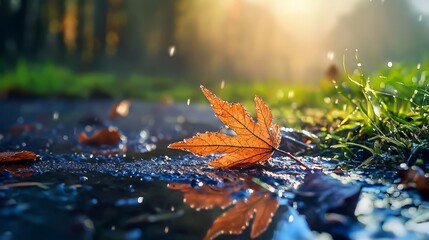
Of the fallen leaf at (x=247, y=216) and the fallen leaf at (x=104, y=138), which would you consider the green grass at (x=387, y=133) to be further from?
the fallen leaf at (x=104, y=138)

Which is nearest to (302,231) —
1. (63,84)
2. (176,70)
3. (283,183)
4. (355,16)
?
(283,183)

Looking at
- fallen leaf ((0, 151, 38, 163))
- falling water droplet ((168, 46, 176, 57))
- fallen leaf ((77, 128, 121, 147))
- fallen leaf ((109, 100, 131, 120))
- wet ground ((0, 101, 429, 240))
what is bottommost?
fallen leaf ((109, 100, 131, 120))

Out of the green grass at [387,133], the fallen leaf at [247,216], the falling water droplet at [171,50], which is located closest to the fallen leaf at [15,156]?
the fallen leaf at [247,216]

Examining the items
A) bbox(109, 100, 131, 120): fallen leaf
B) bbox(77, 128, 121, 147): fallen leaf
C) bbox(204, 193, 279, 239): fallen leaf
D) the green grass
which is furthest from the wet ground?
bbox(109, 100, 131, 120): fallen leaf

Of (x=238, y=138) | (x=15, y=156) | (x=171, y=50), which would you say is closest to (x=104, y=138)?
(x=15, y=156)

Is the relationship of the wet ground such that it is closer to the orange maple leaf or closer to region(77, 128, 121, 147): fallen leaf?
the orange maple leaf

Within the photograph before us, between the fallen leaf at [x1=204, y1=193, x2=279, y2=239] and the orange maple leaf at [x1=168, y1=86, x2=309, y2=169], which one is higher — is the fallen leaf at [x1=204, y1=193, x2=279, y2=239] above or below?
below
